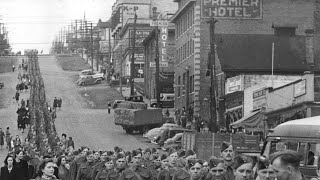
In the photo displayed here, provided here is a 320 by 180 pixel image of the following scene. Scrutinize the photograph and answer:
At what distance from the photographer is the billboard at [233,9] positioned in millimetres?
74062

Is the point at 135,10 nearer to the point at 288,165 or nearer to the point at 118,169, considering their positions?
the point at 118,169

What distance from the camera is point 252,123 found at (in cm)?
4831

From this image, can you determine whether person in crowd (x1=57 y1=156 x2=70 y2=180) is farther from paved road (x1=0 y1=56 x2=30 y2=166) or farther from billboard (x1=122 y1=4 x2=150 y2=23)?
billboard (x1=122 y1=4 x2=150 y2=23)

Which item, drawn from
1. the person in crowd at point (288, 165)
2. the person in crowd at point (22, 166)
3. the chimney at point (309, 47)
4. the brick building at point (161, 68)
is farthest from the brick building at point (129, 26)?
the person in crowd at point (288, 165)

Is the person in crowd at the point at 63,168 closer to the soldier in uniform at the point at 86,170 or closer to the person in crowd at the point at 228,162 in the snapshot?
the soldier in uniform at the point at 86,170

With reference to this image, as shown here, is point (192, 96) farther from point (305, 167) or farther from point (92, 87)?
point (305, 167)

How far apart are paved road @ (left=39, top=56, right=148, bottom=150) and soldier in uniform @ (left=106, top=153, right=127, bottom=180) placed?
35.1 metres

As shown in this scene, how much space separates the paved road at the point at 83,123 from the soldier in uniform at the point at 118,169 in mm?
35141

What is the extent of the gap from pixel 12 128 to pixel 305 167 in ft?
195

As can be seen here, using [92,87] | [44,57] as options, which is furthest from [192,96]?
[44,57]

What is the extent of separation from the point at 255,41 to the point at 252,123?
80.6ft

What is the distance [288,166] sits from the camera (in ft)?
28.3

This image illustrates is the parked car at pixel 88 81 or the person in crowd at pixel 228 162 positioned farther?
the parked car at pixel 88 81

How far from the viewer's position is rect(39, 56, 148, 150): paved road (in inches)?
2382
